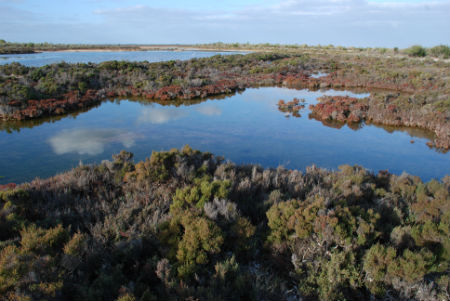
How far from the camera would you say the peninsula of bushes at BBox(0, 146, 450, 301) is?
286 cm

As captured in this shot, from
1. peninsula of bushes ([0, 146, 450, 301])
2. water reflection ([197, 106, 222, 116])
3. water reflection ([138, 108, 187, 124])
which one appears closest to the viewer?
peninsula of bushes ([0, 146, 450, 301])

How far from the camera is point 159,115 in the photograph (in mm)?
11492

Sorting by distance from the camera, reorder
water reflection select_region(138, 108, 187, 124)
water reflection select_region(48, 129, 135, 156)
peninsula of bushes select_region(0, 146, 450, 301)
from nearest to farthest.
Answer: peninsula of bushes select_region(0, 146, 450, 301), water reflection select_region(48, 129, 135, 156), water reflection select_region(138, 108, 187, 124)

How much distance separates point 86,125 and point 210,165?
6.07m

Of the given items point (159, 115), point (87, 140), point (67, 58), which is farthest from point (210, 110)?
point (67, 58)

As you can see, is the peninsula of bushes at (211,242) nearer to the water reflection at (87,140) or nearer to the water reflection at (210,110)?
the water reflection at (87,140)

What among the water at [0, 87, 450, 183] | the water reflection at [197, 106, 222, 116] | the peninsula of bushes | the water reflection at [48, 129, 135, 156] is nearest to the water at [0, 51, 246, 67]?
the water at [0, 87, 450, 183]

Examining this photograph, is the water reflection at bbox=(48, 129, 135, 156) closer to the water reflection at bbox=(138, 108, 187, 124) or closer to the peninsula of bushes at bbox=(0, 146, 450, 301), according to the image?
the water reflection at bbox=(138, 108, 187, 124)

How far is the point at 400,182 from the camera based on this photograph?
5.82 metres

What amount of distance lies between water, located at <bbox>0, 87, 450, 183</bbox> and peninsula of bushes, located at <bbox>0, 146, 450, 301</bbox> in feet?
7.68

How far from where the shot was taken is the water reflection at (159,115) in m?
10.7

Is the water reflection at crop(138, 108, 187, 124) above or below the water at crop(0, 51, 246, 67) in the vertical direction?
below

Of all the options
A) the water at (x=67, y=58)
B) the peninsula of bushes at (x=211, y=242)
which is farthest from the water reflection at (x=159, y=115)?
the water at (x=67, y=58)

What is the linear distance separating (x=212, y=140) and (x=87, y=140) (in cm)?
393
